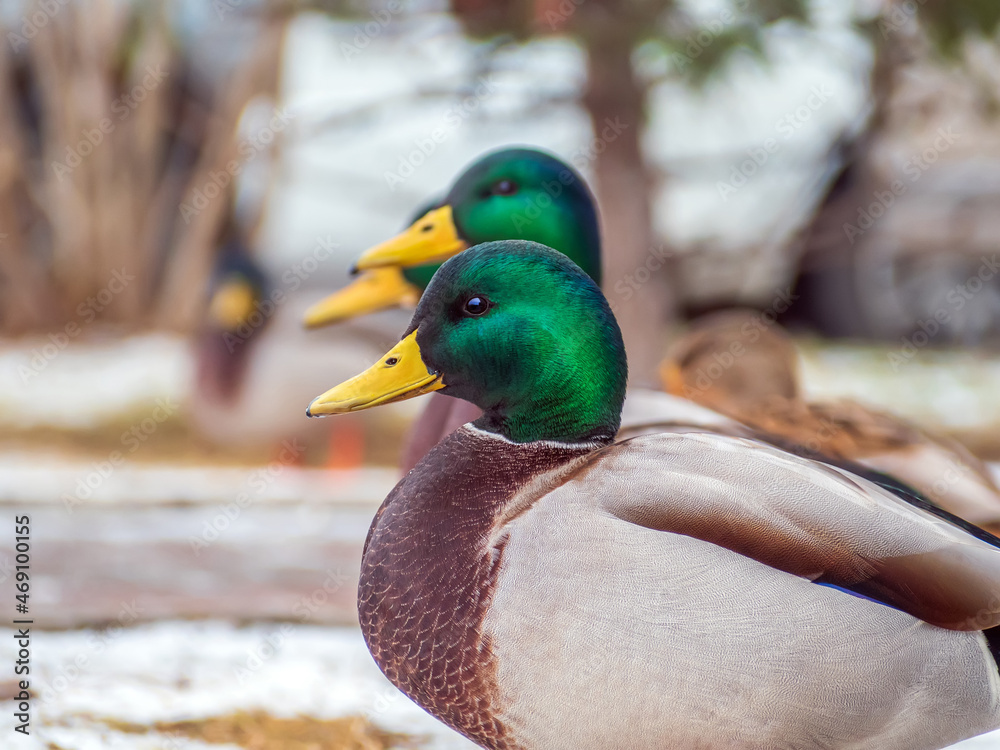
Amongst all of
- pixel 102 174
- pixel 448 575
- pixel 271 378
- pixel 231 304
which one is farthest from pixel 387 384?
pixel 102 174

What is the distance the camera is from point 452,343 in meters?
1.69

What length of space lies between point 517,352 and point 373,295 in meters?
1.30

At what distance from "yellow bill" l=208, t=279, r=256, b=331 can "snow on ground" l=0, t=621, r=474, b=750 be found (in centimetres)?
293

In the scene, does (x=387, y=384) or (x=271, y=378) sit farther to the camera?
(x=271, y=378)

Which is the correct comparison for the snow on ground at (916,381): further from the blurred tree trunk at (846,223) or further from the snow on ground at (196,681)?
the snow on ground at (196,681)

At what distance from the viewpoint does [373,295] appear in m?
2.89

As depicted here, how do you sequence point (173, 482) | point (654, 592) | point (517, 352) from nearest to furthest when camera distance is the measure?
1. point (654, 592)
2. point (517, 352)
3. point (173, 482)

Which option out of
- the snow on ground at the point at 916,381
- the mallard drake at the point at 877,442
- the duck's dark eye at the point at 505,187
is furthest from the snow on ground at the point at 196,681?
the snow on ground at the point at 916,381

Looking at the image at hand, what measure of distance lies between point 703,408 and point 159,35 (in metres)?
6.10

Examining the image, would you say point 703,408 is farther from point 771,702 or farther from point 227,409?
point 227,409

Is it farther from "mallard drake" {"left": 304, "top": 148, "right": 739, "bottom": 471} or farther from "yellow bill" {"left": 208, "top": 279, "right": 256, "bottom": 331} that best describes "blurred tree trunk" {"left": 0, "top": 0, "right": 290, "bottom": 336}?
"mallard drake" {"left": 304, "top": 148, "right": 739, "bottom": 471}

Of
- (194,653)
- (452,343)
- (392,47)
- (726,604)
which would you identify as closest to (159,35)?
(392,47)

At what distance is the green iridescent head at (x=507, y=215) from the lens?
2.55 metres

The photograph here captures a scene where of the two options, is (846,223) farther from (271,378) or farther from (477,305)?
(477,305)
